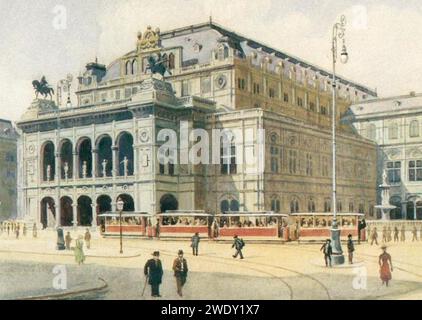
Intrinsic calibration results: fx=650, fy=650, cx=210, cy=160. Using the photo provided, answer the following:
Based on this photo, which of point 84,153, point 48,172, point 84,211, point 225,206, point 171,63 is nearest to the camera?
point 225,206

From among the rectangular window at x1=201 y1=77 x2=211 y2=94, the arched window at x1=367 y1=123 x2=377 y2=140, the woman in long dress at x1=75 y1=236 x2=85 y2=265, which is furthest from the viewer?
the rectangular window at x1=201 y1=77 x2=211 y2=94

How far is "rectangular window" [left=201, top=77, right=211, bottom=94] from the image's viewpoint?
35438 millimetres

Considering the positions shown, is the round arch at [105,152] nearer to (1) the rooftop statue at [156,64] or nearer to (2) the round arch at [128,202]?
(2) the round arch at [128,202]

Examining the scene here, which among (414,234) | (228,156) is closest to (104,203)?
(228,156)

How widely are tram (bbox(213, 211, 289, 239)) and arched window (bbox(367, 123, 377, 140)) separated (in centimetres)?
735

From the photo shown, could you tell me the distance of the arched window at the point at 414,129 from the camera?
31.1m

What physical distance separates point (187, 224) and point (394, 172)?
10010mm

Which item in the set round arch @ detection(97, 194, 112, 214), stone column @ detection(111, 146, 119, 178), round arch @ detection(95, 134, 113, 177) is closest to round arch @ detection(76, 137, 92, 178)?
round arch @ detection(95, 134, 113, 177)

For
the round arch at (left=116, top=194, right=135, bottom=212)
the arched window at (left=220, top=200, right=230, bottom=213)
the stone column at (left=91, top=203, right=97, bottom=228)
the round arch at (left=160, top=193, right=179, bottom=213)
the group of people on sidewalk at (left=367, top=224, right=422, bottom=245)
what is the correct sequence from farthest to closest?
the round arch at (left=116, top=194, right=135, bottom=212) < the stone column at (left=91, top=203, right=97, bottom=228) < the round arch at (left=160, top=193, right=179, bottom=213) < the arched window at (left=220, top=200, right=230, bottom=213) < the group of people on sidewalk at (left=367, top=224, right=422, bottom=245)

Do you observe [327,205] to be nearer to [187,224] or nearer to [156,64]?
[187,224]

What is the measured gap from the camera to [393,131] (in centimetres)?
3056

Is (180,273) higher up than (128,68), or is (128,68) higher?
(128,68)

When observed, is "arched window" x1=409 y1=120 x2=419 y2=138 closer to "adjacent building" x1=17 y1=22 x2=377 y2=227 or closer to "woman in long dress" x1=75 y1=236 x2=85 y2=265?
"adjacent building" x1=17 y1=22 x2=377 y2=227
